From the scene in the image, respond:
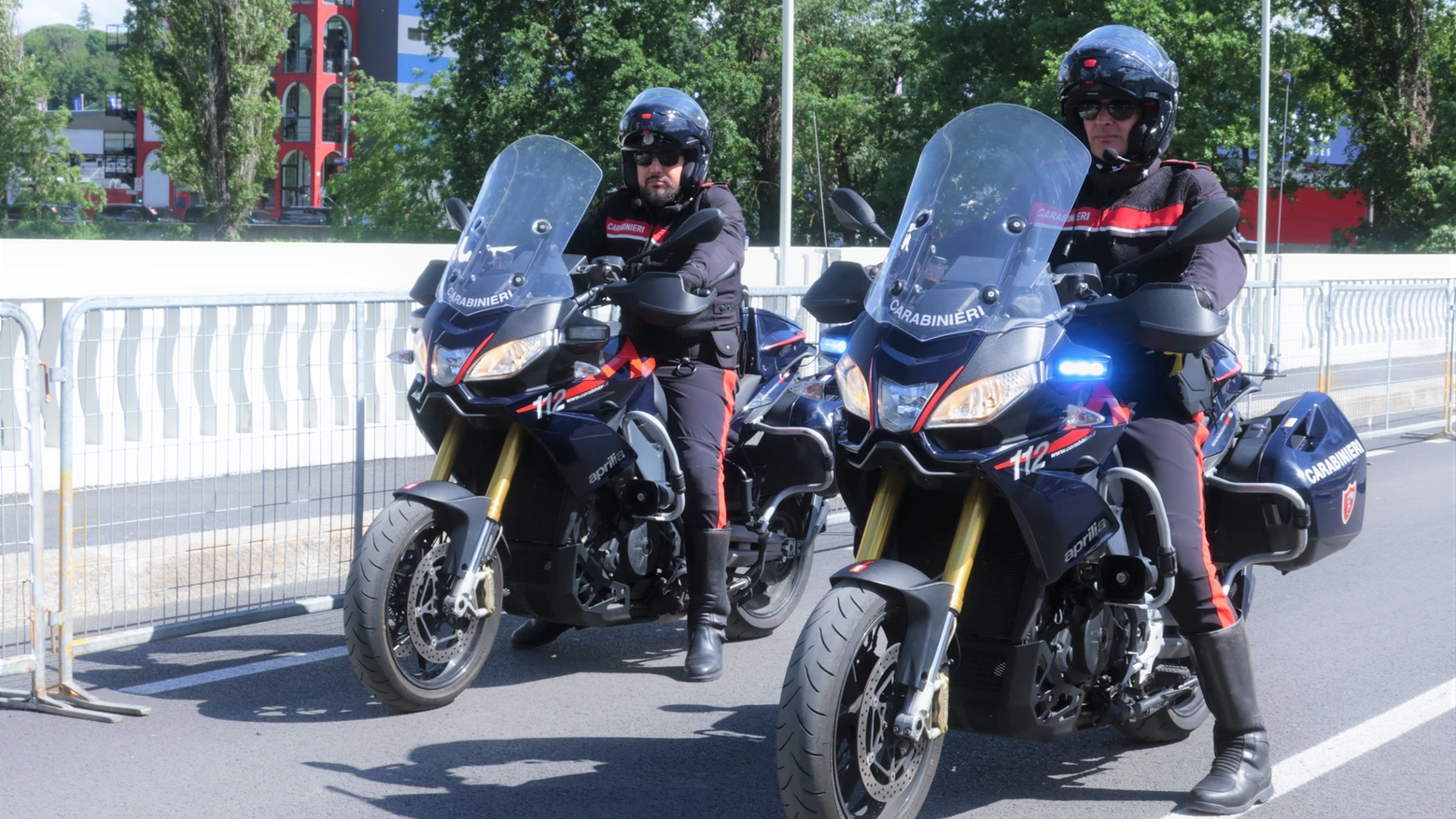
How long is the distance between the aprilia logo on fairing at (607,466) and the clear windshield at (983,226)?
1694 mm

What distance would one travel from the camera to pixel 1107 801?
14.3ft

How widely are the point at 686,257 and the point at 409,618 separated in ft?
5.19

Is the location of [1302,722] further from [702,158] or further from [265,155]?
[265,155]

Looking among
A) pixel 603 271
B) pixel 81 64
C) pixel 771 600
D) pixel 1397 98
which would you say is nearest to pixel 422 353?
pixel 603 271

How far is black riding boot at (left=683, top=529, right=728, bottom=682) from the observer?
5.64m

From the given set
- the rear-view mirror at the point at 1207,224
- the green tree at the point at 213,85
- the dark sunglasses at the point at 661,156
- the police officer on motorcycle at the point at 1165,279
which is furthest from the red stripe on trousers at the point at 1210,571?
the green tree at the point at 213,85

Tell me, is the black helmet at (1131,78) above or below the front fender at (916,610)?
above

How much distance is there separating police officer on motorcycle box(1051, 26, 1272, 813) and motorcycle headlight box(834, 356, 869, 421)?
2.62ft

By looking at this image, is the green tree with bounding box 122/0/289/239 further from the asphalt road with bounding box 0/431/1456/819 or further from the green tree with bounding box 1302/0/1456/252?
the asphalt road with bounding box 0/431/1456/819

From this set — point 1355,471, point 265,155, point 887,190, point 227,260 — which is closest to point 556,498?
point 1355,471

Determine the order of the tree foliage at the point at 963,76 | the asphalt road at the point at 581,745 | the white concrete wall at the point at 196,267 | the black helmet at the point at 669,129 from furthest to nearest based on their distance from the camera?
the tree foliage at the point at 963,76, the white concrete wall at the point at 196,267, the black helmet at the point at 669,129, the asphalt road at the point at 581,745

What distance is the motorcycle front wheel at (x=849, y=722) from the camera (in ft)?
11.4

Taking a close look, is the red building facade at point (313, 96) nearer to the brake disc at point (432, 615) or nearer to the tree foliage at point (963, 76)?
the tree foliage at point (963, 76)

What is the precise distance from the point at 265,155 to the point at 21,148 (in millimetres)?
8436
